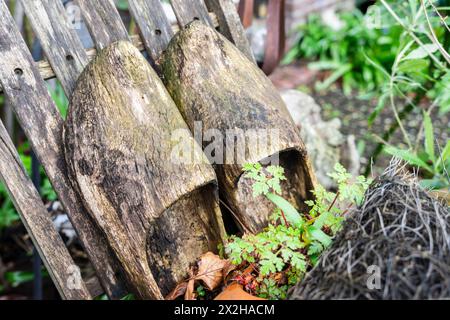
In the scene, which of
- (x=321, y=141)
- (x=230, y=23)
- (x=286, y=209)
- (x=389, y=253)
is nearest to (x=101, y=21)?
(x=230, y=23)

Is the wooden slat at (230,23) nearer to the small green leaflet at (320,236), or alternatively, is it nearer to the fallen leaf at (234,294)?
the small green leaflet at (320,236)

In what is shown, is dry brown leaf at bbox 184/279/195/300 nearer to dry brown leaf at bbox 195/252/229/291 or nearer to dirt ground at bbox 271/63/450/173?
dry brown leaf at bbox 195/252/229/291

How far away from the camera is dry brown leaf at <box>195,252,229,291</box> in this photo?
159 cm

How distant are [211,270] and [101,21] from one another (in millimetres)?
957

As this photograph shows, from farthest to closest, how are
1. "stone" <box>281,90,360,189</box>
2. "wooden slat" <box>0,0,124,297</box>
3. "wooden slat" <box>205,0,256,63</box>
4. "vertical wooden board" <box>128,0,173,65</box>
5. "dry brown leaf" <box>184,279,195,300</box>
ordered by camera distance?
1. "stone" <box>281,90,360,189</box>
2. "wooden slat" <box>205,0,256,63</box>
3. "vertical wooden board" <box>128,0,173,65</box>
4. "wooden slat" <box>0,0,124,297</box>
5. "dry brown leaf" <box>184,279,195,300</box>

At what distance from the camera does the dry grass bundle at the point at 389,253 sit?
122cm

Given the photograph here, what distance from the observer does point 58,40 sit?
1.78 metres

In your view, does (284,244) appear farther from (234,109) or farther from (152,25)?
(152,25)

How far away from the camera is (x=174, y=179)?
1.53 m

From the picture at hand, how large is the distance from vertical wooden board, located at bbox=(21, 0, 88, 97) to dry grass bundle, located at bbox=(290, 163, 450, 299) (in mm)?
1034

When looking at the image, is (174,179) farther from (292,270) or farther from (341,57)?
(341,57)

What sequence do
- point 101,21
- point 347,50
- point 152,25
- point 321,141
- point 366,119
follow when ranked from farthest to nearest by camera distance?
point 347,50, point 366,119, point 321,141, point 152,25, point 101,21

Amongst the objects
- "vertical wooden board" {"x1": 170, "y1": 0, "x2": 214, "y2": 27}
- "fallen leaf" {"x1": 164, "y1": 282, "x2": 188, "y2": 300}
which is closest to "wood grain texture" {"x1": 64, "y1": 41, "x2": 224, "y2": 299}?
"fallen leaf" {"x1": 164, "y1": 282, "x2": 188, "y2": 300}
